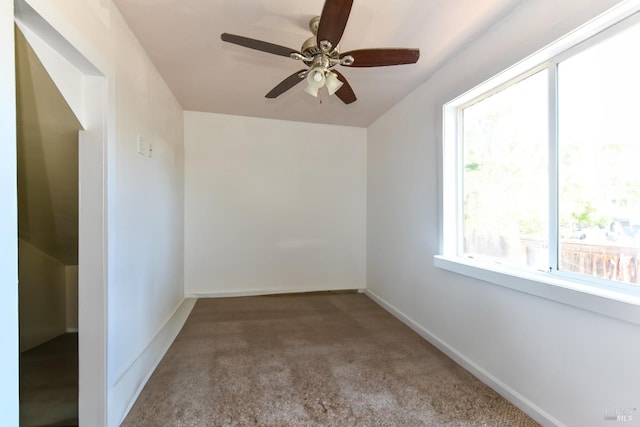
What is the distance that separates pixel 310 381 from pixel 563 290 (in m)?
1.56

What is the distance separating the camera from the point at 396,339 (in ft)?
8.15

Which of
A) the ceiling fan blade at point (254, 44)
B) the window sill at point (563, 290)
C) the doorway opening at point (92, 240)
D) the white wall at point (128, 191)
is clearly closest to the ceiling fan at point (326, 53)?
the ceiling fan blade at point (254, 44)

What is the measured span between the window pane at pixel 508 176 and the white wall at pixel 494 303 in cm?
23

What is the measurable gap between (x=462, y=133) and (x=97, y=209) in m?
2.57

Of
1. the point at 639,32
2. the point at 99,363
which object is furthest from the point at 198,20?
the point at 639,32

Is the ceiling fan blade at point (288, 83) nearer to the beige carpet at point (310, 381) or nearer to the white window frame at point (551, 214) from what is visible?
the white window frame at point (551, 214)

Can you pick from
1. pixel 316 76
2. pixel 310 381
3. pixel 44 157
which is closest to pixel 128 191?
pixel 44 157

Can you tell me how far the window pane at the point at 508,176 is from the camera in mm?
1673

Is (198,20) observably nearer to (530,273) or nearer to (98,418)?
(98,418)

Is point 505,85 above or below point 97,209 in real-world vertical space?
above

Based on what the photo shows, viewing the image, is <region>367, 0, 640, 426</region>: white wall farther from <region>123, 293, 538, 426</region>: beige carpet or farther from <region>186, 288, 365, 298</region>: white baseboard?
<region>186, 288, 365, 298</region>: white baseboard

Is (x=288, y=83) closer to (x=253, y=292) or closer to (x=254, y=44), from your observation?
(x=254, y=44)

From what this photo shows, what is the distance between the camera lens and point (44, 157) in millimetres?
1588

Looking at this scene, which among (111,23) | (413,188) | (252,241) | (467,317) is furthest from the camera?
(252,241)
